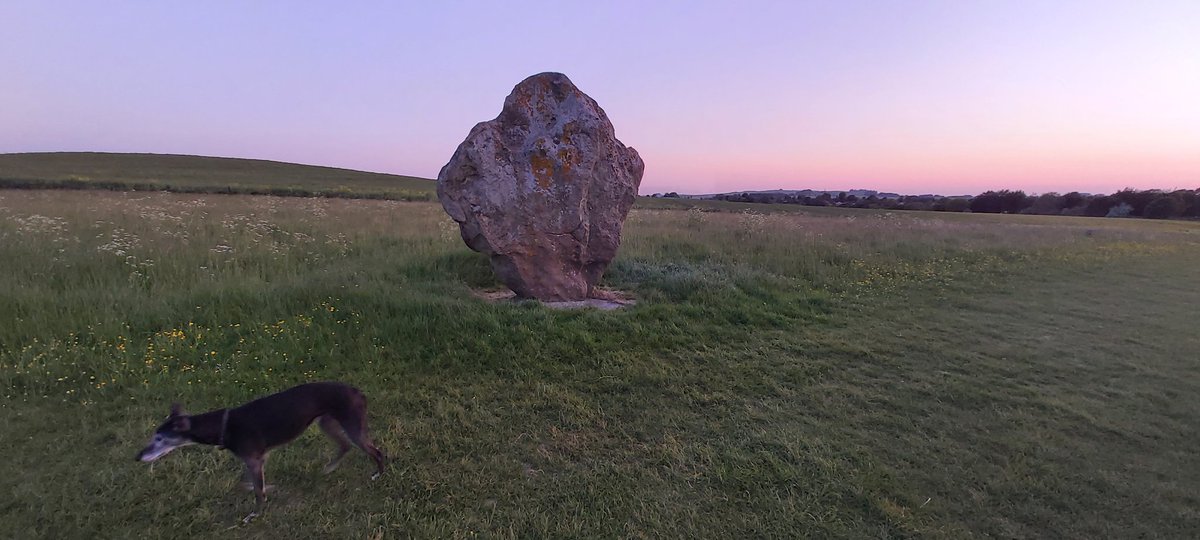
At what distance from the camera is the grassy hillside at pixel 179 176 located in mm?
34344

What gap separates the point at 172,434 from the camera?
3342 millimetres

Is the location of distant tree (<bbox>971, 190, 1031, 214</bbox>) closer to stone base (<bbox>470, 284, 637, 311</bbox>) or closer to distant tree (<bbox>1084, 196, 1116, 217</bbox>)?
distant tree (<bbox>1084, 196, 1116, 217</bbox>)

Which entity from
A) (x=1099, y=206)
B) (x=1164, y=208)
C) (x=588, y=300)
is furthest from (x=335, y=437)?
(x=1099, y=206)

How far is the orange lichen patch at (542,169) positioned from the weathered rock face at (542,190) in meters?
0.02

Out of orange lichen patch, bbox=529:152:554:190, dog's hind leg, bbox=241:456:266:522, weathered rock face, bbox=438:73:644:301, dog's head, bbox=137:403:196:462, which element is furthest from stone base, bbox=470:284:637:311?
dog's head, bbox=137:403:196:462

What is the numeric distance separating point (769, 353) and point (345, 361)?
15.7 feet

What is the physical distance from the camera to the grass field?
3672 mm

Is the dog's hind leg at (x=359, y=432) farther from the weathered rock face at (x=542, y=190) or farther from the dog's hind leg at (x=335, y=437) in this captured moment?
the weathered rock face at (x=542, y=190)

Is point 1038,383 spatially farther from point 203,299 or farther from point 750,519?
point 203,299

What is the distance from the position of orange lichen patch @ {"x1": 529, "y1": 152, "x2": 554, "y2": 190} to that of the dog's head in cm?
602

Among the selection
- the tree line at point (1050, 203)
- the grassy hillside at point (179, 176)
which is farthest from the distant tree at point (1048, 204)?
the grassy hillside at point (179, 176)

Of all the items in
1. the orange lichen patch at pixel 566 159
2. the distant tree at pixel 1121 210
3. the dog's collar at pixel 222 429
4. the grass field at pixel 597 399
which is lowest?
the grass field at pixel 597 399

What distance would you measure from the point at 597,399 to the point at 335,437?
232cm

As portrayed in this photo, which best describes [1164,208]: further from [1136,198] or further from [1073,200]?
[1073,200]
